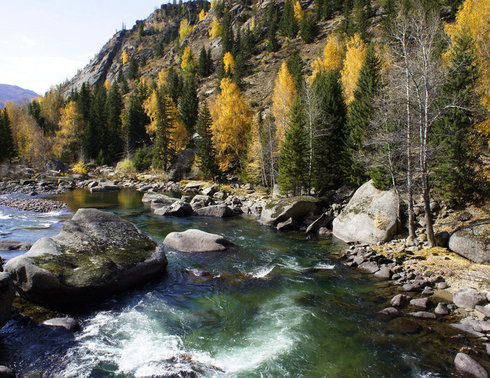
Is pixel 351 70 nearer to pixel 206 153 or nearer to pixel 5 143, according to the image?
pixel 206 153

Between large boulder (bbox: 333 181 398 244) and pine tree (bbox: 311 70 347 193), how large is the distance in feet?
26.0

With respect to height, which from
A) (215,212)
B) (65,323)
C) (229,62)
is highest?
(229,62)

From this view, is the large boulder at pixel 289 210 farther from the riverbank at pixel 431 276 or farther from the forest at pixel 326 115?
the riverbank at pixel 431 276

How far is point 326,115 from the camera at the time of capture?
88.0 feet

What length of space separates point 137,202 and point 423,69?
26890 millimetres

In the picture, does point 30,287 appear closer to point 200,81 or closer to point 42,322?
point 42,322

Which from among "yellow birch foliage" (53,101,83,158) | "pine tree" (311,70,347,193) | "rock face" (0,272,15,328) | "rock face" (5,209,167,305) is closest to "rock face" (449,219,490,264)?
"rock face" (5,209,167,305)

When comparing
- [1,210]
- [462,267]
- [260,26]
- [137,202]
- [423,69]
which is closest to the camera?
[462,267]

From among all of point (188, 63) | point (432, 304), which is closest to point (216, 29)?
point (188, 63)

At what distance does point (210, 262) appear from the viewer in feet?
41.8

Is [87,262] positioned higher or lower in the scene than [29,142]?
lower

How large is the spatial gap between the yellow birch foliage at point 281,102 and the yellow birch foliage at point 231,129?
5069mm

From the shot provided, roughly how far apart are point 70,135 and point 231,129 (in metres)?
46.0

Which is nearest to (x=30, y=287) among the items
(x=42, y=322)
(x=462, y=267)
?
(x=42, y=322)
